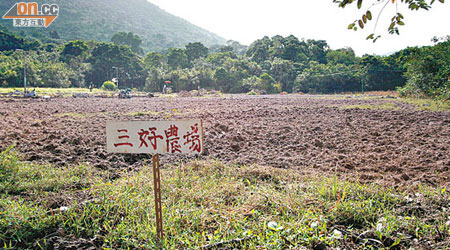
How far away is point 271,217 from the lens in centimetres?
308

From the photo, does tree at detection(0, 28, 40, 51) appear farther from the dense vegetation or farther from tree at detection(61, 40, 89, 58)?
tree at detection(61, 40, 89, 58)

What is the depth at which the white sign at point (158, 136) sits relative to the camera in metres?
2.76

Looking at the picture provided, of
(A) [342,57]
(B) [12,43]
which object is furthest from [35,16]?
(A) [342,57]

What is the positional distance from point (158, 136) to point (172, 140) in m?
0.13

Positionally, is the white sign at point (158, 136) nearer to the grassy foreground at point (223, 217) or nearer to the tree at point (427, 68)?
the grassy foreground at point (223, 217)

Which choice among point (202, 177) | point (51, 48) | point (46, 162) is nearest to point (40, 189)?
point (46, 162)

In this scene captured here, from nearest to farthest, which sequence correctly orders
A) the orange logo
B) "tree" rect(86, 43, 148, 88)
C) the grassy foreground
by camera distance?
the grassy foreground < the orange logo < "tree" rect(86, 43, 148, 88)

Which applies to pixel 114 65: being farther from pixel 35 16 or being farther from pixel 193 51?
pixel 193 51

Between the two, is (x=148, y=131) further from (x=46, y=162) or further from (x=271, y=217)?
(x=46, y=162)

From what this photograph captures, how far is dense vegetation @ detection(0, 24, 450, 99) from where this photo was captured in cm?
2553

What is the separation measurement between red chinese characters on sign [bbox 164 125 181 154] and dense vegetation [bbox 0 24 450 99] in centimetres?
1747

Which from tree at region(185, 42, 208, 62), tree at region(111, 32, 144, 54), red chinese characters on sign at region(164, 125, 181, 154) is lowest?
red chinese characters on sign at region(164, 125, 181, 154)

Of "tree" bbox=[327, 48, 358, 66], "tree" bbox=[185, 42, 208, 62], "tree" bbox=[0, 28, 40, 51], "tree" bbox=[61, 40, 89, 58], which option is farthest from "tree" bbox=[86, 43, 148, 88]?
"tree" bbox=[327, 48, 358, 66]

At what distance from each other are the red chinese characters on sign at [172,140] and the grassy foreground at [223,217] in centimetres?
75
